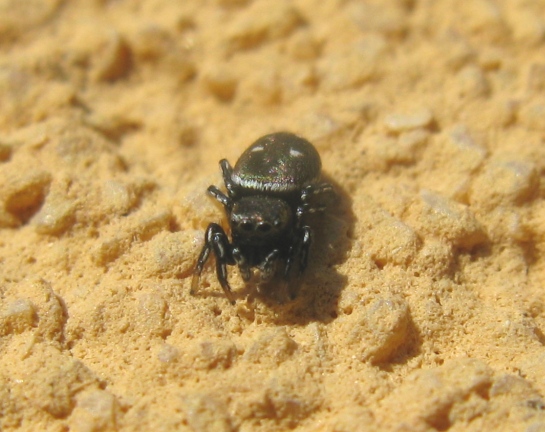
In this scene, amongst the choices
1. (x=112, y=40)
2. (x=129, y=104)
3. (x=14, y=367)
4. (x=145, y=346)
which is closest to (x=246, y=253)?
(x=145, y=346)

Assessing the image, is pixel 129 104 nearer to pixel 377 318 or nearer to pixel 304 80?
pixel 304 80

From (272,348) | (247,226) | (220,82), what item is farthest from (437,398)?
(220,82)

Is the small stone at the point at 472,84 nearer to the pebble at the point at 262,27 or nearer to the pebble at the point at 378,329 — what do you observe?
the pebble at the point at 262,27

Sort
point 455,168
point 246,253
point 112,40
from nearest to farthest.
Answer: point 246,253
point 455,168
point 112,40

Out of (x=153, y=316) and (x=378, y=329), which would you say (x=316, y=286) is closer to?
(x=378, y=329)

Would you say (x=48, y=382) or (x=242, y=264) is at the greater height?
(x=242, y=264)

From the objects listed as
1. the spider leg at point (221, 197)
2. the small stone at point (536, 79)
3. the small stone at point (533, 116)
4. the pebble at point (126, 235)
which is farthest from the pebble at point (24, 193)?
the small stone at point (536, 79)
